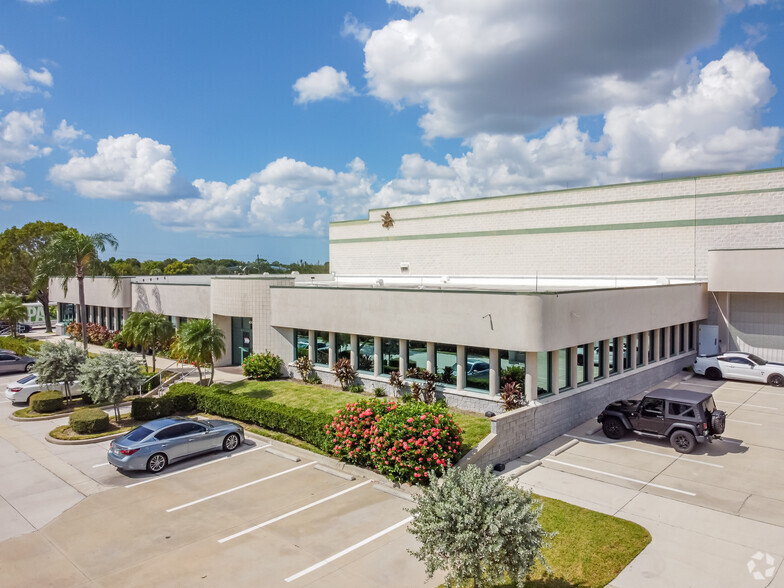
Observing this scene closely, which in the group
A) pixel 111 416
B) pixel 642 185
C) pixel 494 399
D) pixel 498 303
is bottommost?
pixel 111 416

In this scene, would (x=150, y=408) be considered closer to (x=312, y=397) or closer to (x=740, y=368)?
(x=312, y=397)

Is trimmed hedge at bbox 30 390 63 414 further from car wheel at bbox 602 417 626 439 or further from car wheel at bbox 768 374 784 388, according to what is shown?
car wheel at bbox 768 374 784 388

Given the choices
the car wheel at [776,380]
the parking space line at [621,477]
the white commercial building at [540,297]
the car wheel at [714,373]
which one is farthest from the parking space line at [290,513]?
the car wheel at [776,380]

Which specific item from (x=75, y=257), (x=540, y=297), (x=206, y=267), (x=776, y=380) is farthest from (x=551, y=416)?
(x=206, y=267)

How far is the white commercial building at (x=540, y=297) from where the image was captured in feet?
63.7

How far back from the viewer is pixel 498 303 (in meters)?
19.1

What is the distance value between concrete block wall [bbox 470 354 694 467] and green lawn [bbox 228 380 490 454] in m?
0.87

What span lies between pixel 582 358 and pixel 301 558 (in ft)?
46.6

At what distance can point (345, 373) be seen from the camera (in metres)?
24.1

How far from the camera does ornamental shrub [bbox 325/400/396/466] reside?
1628cm

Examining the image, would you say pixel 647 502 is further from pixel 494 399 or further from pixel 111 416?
pixel 111 416

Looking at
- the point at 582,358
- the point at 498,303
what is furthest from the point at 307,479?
the point at 582,358

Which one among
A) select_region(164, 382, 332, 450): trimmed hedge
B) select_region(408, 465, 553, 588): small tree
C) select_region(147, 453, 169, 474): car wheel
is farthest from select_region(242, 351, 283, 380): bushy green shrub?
select_region(408, 465, 553, 588): small tree

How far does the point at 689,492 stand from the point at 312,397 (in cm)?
1461
